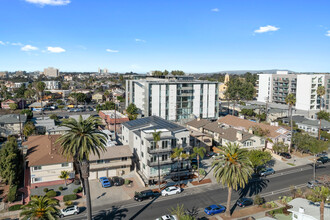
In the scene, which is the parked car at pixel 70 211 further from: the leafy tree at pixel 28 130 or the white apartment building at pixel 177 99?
the white apartment building at pixel 177 99

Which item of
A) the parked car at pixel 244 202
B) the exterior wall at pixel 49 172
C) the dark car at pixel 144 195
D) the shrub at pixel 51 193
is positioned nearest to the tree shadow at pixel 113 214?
the dark car at pixel 144 195

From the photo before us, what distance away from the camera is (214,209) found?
42.8 meters

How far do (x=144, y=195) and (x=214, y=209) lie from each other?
12797 millimetres

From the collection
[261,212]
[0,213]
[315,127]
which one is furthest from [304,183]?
[0,213]

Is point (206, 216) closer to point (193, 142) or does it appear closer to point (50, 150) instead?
point (193, 142)

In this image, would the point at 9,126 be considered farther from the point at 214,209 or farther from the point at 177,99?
the point at 214,209

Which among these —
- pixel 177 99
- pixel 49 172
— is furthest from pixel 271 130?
pixel 49 172

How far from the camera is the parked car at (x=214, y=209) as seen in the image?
42.4 m

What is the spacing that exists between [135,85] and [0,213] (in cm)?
8620

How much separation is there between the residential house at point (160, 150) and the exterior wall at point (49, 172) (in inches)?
579

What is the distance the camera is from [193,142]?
71.0 m

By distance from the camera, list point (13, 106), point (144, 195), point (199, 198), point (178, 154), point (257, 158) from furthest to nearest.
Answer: point (13, 106) < point (257, 158) < point (178, 154) < point (199, 198) < point (144, 195)

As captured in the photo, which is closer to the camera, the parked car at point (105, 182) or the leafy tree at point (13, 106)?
the parked car at point (105, 182)

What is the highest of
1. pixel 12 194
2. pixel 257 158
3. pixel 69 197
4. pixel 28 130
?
pixel 28 130
